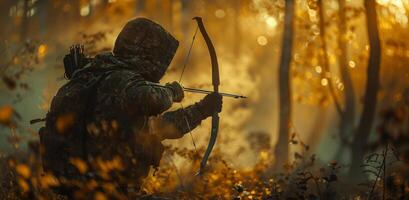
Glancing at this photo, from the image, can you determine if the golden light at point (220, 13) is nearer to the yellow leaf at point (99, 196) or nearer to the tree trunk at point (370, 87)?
the tree trunk at point (370, 87)

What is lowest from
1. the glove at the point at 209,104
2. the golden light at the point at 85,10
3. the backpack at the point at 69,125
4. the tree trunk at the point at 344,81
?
the backpack at the point at 69,125

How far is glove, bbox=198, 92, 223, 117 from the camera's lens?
6.70 m

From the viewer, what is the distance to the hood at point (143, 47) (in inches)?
240

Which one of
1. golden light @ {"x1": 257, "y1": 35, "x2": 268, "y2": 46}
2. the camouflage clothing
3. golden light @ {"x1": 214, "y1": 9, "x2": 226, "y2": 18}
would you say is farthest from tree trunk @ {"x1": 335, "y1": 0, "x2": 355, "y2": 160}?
golden light @ {"x1": 257, "y1": 35, "x2": 268, "y2": 46}

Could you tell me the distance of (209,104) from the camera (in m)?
6.72

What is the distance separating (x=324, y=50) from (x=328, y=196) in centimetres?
1251

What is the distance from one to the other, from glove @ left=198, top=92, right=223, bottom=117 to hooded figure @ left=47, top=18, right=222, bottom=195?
569 millimetres

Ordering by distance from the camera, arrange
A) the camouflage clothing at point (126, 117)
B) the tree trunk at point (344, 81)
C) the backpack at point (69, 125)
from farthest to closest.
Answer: the tree trunk at point (344, 81), the backpack at point (69, 125), the camouflage clothing at point (126, 117)

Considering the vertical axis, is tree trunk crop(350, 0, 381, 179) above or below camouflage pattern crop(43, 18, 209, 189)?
above

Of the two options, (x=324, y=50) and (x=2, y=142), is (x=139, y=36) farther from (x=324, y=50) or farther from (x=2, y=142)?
(x=2, y=142)

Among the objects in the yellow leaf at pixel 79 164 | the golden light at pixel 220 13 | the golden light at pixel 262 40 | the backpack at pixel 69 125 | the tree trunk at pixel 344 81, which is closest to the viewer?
the backpack at pixel 69 125

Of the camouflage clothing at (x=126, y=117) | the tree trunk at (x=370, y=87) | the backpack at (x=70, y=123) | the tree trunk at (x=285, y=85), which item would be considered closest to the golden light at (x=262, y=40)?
the tree trunk at (x=285, y=85)

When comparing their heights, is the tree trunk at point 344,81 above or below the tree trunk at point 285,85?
above

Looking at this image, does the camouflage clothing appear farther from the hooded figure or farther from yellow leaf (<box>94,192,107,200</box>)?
yellow leaf (<box>94,192,107,200</box>)
